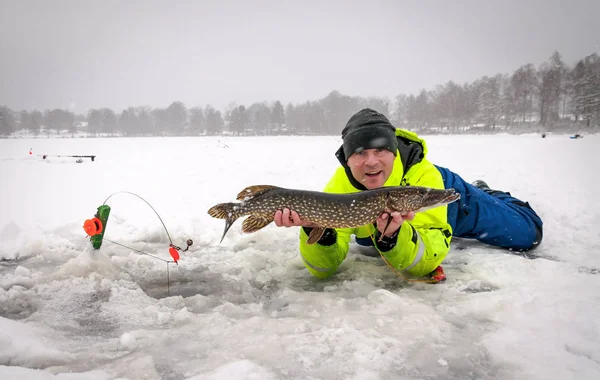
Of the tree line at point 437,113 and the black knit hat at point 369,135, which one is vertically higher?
the tree line at point 437,113

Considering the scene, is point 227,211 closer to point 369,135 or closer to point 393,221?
point 393,221

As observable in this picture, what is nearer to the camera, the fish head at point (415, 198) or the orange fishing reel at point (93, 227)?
the fish head at point (415, 198)

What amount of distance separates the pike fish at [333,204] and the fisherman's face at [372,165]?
24.3 inches

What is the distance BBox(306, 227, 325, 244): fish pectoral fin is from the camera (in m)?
3.13

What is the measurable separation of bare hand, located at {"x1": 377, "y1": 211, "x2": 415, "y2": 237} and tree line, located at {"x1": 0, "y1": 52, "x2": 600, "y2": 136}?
75.8 ft

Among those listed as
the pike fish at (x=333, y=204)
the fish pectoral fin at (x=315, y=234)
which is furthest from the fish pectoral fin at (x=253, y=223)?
the fish pectoral fin at (x=315, y=234)

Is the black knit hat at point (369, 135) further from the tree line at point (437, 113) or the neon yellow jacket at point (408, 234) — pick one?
the tree line at point (437, 113)

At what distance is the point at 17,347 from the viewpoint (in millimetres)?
2209

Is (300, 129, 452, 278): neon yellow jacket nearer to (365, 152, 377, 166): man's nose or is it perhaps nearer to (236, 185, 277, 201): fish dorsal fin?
(365, 152, 377, 166): man's nose

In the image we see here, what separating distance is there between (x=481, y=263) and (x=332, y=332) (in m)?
2.45

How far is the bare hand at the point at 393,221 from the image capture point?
291 centimetres

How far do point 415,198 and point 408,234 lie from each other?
0.44 metres

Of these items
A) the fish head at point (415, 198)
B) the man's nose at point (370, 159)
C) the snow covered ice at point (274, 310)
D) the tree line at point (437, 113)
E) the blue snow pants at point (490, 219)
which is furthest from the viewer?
the tree line at point (437, 113)

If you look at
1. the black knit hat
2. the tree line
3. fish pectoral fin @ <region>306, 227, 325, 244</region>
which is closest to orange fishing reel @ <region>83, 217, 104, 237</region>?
fish pectoral fin @ <region>306, 227, 325, 244</region>
